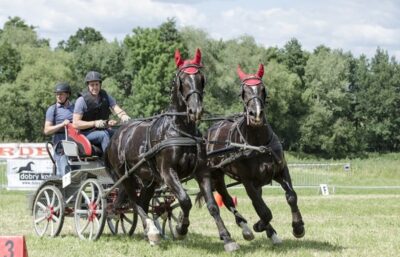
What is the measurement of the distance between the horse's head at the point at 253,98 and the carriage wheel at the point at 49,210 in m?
3.15

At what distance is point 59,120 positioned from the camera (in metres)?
11.2

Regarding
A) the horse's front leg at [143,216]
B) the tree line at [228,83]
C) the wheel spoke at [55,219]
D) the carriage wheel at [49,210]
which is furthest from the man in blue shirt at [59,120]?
the tree line at [228,83]

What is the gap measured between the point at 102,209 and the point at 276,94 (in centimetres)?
5646

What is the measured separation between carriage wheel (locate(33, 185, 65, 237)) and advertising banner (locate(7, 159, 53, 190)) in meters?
12.5

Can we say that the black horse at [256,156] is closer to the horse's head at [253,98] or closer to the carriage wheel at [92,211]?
the horse's head at [253,98]

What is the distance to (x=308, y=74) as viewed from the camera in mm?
71812

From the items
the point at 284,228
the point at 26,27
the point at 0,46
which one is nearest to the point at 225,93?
the point at 0,46

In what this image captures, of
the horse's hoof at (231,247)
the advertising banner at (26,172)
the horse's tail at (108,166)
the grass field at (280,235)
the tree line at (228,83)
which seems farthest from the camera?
the tree line at (228,83)

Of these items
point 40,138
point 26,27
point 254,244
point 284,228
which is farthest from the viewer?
point 26,27

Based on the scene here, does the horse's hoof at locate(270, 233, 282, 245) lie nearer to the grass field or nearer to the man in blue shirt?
the grass field

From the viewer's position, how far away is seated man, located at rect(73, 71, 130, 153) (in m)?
10.5

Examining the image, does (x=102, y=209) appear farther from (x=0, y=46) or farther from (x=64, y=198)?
(x=0, y=46)

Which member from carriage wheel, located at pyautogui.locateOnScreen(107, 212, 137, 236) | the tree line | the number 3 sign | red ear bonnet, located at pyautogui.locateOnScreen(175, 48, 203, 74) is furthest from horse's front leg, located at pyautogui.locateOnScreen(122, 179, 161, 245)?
the tree line

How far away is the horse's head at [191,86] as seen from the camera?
8312mm
